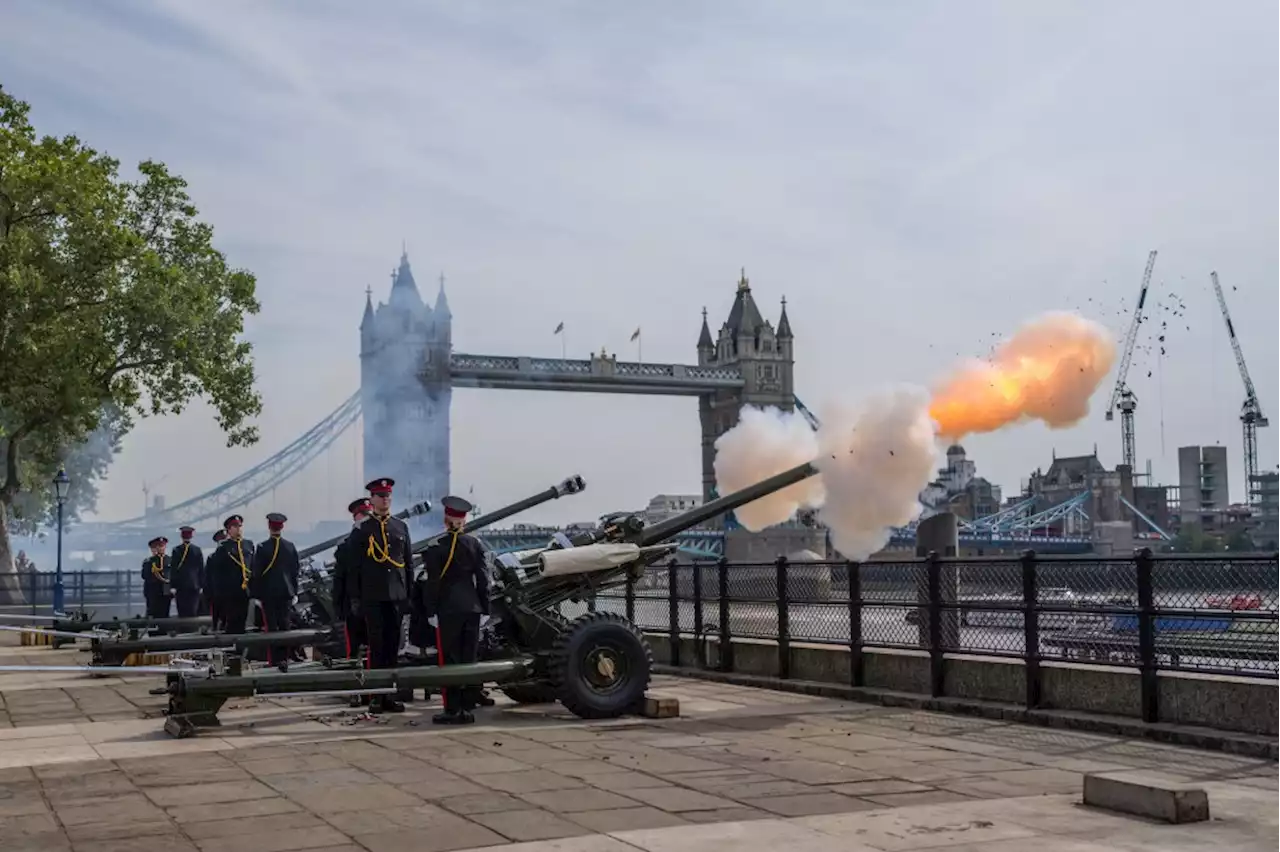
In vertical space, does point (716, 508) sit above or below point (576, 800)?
above

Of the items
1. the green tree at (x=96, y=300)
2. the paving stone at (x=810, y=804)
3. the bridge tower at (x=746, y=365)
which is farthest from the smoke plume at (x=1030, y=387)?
the bridge tower at (x=746, y=365)

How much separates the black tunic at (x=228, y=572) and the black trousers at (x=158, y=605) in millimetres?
6499

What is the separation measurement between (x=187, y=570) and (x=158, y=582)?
141 cm

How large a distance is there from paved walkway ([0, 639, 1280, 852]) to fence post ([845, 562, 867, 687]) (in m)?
1.03

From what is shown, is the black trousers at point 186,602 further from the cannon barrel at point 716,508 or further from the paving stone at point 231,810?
the paving stone at point 231,810

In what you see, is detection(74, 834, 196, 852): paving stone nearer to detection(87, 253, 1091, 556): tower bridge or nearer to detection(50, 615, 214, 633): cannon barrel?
detection(50, 615, 214, 633): cannon barrel

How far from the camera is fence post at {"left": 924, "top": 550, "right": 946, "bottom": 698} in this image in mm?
12727

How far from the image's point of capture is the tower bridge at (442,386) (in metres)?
111

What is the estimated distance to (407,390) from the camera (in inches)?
4742

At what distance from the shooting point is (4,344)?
111 ft

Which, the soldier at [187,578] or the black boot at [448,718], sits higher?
the soldier at [187,578]

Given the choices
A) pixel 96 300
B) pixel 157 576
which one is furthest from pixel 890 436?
pixel 96 300

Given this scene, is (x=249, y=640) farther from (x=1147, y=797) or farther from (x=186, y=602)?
(x=1147, y=797)

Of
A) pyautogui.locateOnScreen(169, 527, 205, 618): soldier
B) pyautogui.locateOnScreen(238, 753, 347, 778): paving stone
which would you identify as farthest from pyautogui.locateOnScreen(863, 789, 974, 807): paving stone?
pyautogui.locateOnScreen(169, 527, 205, 618): soldier
